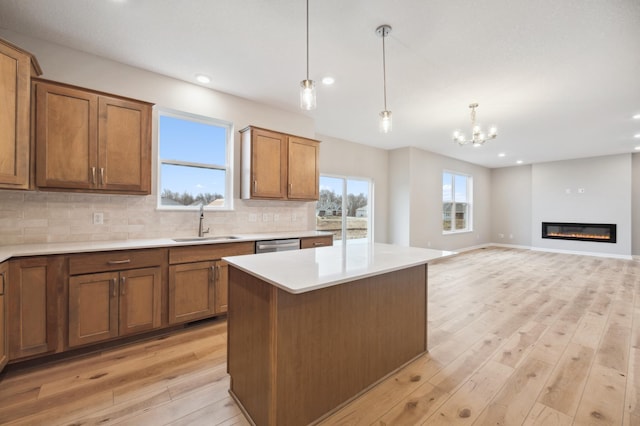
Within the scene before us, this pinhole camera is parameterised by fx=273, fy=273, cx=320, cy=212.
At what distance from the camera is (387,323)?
78.7 inches

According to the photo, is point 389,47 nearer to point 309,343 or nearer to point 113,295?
point 309,343

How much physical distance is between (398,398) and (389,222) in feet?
17.0

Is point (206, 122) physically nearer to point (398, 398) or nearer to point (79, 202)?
point (79, 202)

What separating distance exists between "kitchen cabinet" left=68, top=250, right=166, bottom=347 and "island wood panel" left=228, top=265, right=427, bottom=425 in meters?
1.21

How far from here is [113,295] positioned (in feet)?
7.86

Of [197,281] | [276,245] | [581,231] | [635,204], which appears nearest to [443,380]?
[276,245]

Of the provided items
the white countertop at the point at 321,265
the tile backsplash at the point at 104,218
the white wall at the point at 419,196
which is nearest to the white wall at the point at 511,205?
the white wall at the point at 419,196

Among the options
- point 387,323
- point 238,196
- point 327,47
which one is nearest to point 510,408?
point 387,323

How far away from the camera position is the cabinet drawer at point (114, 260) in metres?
2.24

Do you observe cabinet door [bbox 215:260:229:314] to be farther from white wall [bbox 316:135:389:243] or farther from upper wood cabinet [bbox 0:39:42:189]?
white wall [bbox 316:135:389:243]

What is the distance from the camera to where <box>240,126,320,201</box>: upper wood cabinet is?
3576mm

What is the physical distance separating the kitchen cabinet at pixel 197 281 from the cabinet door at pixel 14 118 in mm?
1244

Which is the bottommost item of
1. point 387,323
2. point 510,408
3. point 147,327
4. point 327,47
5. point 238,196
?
point 510,408

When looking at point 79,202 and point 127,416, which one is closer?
point 127,416
